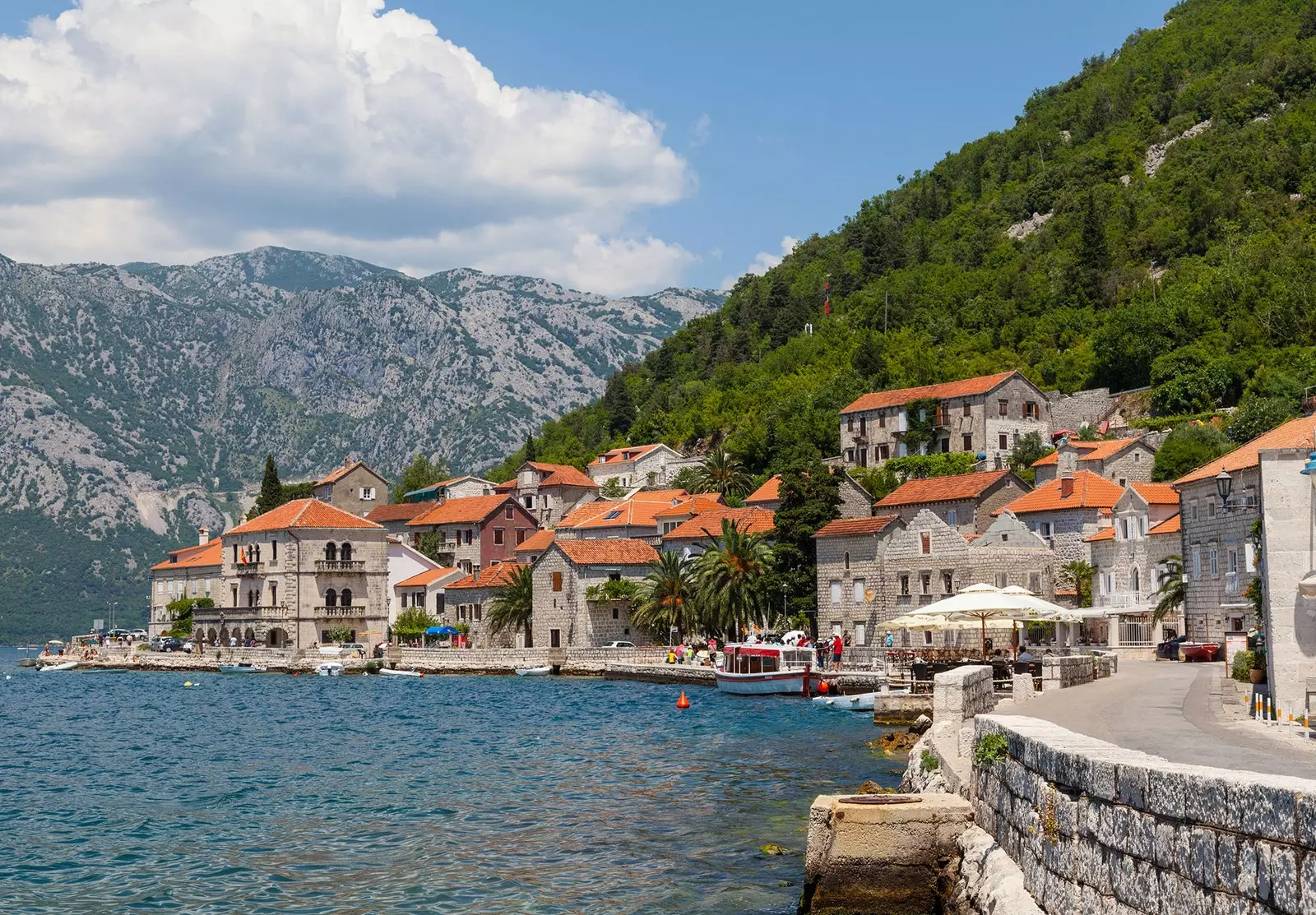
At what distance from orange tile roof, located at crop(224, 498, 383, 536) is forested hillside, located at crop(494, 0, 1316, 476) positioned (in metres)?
33.7

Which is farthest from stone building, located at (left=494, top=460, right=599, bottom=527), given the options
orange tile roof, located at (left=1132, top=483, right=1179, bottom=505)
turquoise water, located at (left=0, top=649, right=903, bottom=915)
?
turquoise water, located at (left=0, top=649, right=903, bottom=915)

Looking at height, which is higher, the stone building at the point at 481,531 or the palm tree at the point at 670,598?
the stone building at the point at 481,531

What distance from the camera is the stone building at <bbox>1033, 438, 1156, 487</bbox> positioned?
82938 millimetres

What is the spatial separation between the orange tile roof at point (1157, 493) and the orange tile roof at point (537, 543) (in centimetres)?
4780

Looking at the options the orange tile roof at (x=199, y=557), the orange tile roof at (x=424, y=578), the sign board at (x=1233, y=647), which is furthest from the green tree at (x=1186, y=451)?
the orange tile roof at (x=199, y=557)

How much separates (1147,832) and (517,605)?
8236 cm

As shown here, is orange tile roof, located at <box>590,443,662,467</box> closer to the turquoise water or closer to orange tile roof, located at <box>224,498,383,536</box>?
orange tile roof, located at <box>224,498,383,536</box>

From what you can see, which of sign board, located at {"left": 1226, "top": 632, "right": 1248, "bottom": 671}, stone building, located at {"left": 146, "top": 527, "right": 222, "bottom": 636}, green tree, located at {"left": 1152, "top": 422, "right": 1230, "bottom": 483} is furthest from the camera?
stone building, located at {"left": 146, "top": 527, "right": 222, "bottom": 636}

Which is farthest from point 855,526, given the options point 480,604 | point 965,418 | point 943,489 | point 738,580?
point 480,604

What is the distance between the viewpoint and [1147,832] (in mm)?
10609

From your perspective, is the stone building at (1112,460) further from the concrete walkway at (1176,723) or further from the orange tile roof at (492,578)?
the concrete walkway at (1176,723)

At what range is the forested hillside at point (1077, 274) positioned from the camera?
102688 millimetres

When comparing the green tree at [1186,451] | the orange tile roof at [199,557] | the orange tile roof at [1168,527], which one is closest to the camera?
the orange tile roof at [1168,527]

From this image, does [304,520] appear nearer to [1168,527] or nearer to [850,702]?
[850,702]
